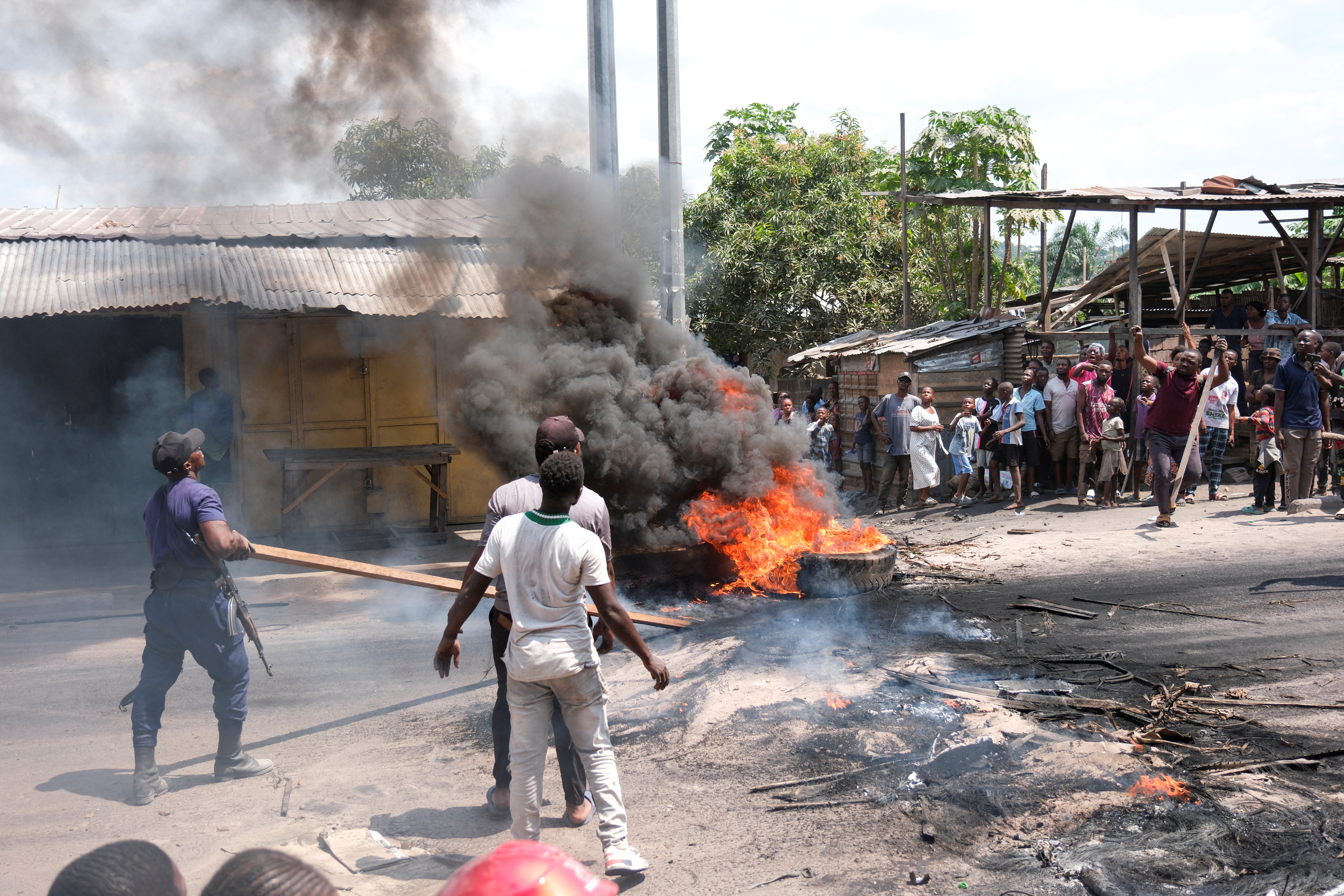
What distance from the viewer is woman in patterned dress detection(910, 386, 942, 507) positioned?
13.0m

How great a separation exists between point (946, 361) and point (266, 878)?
13659mm

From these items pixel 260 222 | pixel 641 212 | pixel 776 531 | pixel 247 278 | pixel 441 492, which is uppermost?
pixel 260 222

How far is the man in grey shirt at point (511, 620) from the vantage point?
430 centimetres

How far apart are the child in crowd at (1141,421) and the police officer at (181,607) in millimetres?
10184

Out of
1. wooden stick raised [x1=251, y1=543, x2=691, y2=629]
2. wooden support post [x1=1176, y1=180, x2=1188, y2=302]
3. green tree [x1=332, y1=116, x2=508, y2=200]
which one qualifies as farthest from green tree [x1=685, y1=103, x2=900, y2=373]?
wooden stick raised [x1=251, y1=543, x2=691, y2=629]

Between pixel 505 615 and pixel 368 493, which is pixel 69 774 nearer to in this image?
pixel 505 615

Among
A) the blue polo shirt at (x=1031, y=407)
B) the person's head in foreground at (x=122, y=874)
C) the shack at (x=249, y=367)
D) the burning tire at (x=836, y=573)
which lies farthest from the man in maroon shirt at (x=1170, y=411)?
the person's head in foreground at (x=122, y=874)

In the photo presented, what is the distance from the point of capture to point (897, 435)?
1338 cm

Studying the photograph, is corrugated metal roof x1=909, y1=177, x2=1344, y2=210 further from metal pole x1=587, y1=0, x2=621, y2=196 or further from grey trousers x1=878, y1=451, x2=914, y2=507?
metal pole x1=587, y1=0, x2=621, y2=196

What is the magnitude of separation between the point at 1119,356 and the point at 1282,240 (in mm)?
4243

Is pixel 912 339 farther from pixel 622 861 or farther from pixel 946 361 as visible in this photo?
pixel 622 861

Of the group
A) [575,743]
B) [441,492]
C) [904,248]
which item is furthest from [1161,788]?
[904,248]

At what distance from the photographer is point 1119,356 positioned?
12453 millimetres

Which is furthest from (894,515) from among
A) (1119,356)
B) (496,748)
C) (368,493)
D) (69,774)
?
(69,774)
